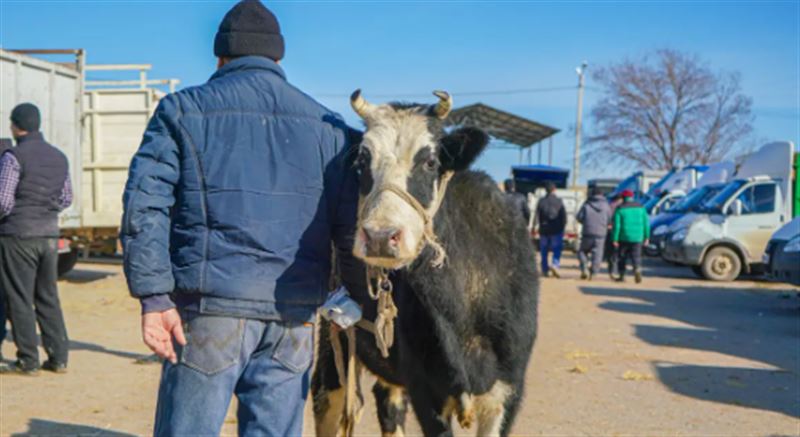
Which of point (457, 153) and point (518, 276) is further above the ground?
point (457, 153)

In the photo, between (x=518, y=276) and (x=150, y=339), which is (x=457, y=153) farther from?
(x=150, y=339)

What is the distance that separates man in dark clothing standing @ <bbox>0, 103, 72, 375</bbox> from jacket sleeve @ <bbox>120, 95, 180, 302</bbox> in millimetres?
5121

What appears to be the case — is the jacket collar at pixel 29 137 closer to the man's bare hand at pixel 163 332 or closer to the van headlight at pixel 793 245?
the man's bare hand at pixel 163 332

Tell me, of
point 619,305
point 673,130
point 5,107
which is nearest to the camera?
point 5,107

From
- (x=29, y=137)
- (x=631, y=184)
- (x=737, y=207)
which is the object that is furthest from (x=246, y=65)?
(x=631, y=184)

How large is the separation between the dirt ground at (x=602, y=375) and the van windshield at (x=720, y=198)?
16.3ft

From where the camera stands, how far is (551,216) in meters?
18.8

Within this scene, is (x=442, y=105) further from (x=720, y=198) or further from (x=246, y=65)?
(x=720, y=198)

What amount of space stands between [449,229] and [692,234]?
52.7 ft

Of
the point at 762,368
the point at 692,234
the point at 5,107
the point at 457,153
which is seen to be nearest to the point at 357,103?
the point at 457,153

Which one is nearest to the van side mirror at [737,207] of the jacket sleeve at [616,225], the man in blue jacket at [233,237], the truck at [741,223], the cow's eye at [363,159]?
the truck at [741,223]

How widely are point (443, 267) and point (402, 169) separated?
0.71m

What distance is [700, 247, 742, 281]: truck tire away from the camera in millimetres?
19312

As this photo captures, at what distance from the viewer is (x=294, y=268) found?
334 centimetres
